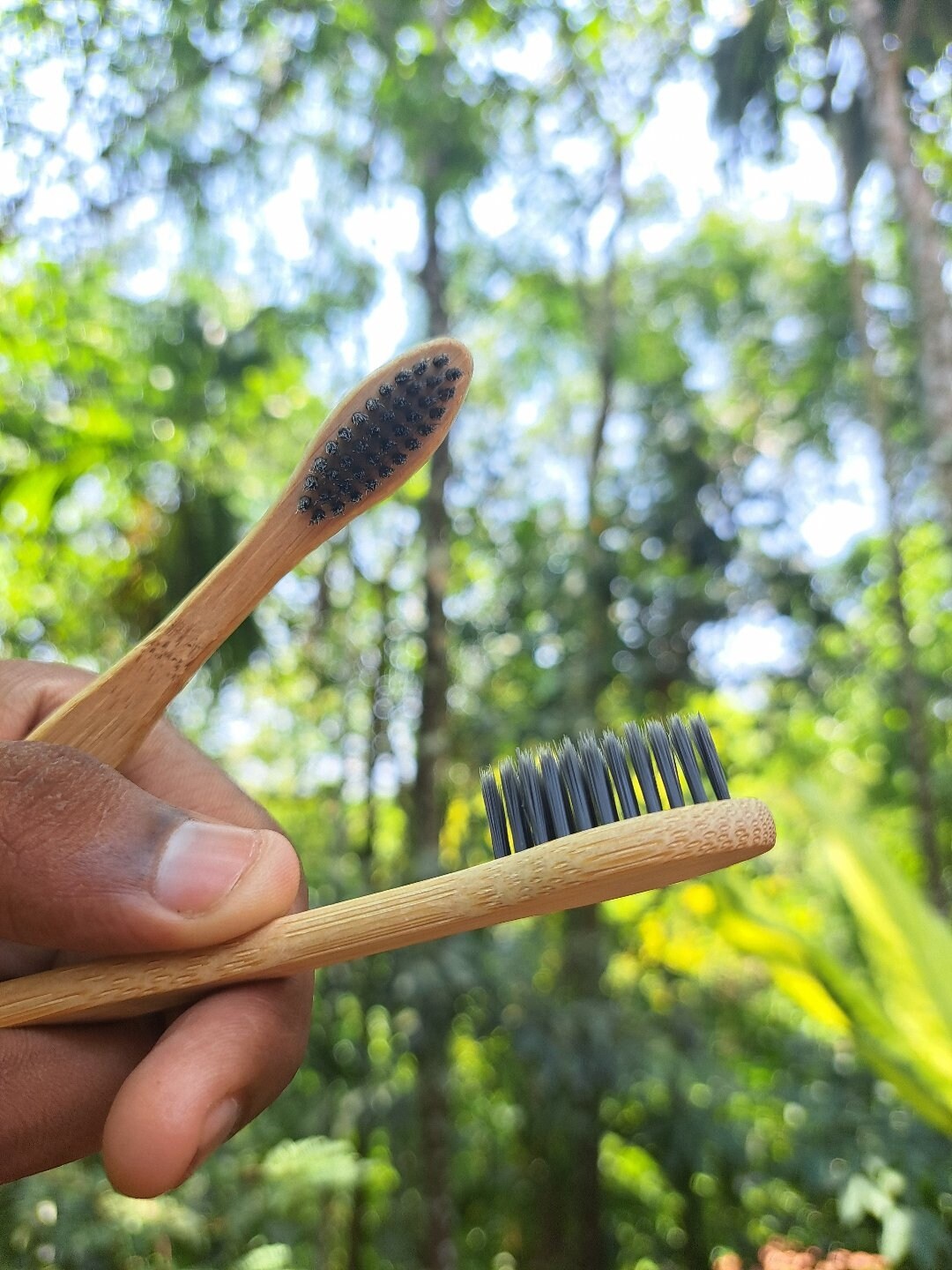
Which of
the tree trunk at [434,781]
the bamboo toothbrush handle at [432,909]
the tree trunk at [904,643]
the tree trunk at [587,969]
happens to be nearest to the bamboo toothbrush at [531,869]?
the bamboo toothbrush handle at [432,909]

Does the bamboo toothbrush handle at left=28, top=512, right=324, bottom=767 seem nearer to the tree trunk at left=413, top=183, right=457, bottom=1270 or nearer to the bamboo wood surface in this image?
the bamboo wood surface

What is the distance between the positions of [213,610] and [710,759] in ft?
0.71

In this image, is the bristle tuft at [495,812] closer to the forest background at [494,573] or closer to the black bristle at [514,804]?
the black bristle at [514,804]

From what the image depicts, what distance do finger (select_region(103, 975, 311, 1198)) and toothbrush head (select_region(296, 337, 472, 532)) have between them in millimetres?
199

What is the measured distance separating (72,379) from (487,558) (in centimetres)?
114

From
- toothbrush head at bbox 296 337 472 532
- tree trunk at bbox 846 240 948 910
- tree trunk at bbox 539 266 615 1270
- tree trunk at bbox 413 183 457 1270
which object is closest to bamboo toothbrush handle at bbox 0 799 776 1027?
toothbrush head at bbox 296 337 472 532

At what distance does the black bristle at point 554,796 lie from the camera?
1.11 feet

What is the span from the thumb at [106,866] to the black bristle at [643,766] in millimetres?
145

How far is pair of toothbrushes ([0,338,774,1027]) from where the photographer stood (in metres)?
0.31

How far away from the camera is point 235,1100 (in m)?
0.32

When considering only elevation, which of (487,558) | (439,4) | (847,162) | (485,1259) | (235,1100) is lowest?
(485,1259)

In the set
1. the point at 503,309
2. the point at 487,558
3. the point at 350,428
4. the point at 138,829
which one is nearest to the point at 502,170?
the point at 503,309

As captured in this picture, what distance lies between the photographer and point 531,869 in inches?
12.3

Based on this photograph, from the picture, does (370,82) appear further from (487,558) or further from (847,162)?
(847,162)
